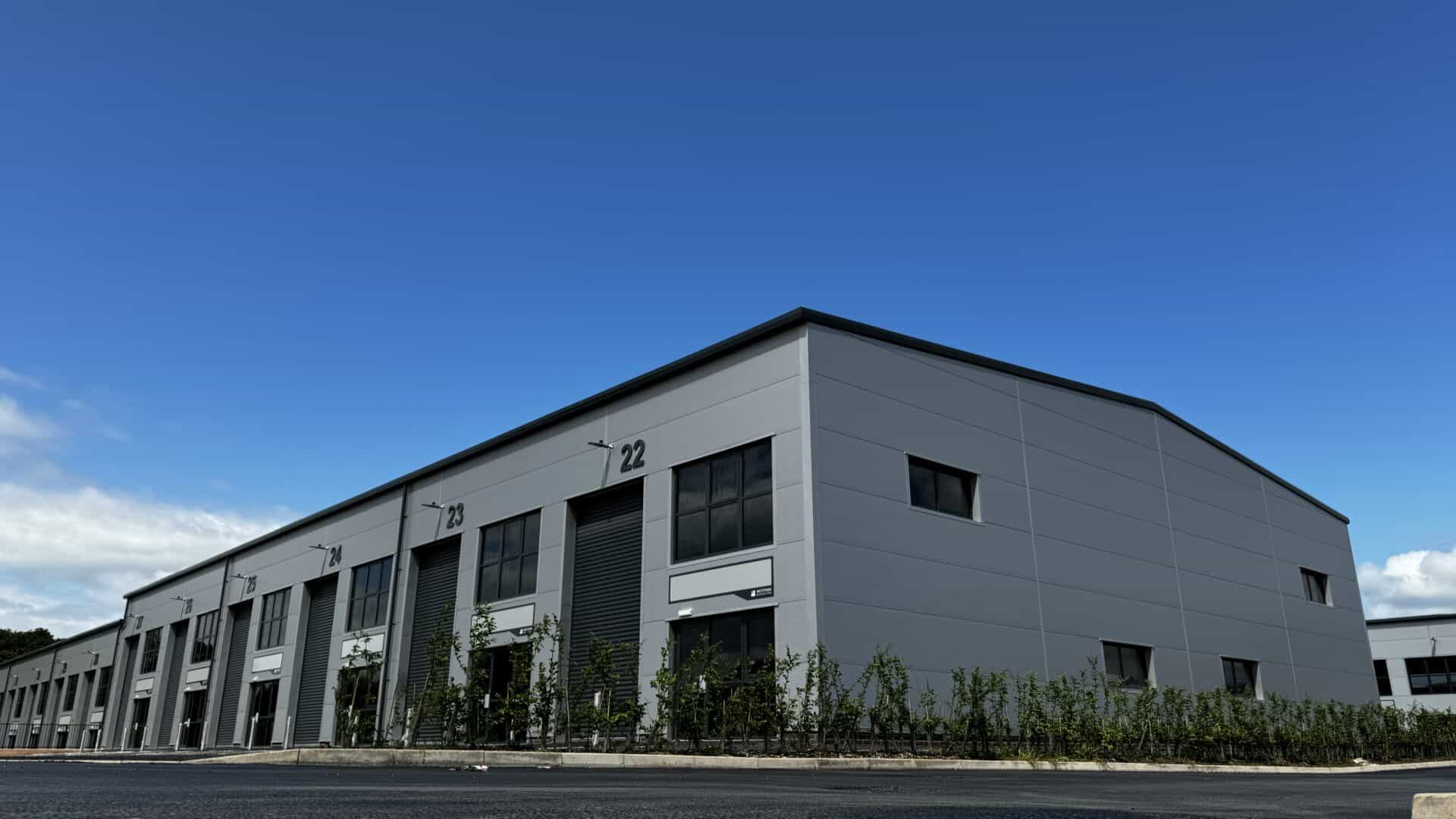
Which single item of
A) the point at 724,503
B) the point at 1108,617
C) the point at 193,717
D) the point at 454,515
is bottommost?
the point at 193,717

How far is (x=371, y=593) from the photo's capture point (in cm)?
3569

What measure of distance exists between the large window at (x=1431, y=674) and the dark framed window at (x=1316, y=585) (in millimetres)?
21818

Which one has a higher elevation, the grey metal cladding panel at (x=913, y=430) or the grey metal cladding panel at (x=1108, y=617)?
the grey metal cladding panel at (x=913, y=430)

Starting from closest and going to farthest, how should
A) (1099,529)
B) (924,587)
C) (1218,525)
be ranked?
(924,587) < (1099,529) < (1218,525)

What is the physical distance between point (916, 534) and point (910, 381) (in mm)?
3540

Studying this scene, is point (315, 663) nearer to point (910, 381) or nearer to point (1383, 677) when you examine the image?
point (910, 381)

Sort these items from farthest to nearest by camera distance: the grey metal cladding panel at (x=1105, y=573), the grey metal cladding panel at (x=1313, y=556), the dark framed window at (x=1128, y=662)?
the grey metal cladding panel at (x=1313, y=556) → the dark framed window at (x=1128, y=662) → the grey metal cladding panel at (x=1105, y=573)

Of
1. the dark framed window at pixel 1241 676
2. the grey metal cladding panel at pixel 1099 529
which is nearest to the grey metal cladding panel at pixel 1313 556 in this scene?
the dark framed window at pixel 1241 676

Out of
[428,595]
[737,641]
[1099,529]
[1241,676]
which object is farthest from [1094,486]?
[428,595]

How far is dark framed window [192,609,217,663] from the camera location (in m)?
47.3

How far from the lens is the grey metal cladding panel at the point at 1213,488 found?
1220 inches

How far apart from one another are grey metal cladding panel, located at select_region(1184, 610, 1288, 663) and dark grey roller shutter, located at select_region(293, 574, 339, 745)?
2822 centimetres

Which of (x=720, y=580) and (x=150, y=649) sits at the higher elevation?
(x=150, y=649)

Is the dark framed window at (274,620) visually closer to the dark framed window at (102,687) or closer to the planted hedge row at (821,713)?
the planted hedge row at (821,713)
